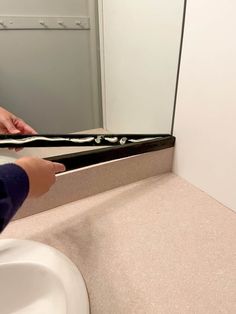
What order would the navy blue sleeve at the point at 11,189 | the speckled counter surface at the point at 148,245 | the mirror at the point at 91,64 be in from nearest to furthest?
the navy blue sleeve at the point at 11,189 → the speckled counter surface at the point at 148,245 → the mirror at the point at 91,64

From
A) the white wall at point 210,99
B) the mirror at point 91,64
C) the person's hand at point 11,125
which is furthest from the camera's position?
the mirror at point 91,64

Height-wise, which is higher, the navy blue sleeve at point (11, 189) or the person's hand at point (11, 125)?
the navy blue sleeve at point (11, 189)

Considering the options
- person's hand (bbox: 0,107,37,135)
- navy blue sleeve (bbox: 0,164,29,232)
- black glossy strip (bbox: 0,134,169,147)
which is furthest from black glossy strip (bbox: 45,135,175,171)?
navy blue sleeve (bbox: 0,164,29,232)

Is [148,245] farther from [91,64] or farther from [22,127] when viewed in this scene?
[91,64]

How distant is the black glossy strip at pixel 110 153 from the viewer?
66 cm

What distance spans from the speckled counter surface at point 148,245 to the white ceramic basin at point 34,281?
0.05 meters

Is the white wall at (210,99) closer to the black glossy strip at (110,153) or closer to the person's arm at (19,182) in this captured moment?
the black glossy strip at (110,153)

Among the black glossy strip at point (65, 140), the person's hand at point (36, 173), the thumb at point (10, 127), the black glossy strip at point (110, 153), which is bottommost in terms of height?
the black glossy strip at point (110, 153)

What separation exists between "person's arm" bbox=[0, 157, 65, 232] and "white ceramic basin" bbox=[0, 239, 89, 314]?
16 centimetres

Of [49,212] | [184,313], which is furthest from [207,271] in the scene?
[49,212]

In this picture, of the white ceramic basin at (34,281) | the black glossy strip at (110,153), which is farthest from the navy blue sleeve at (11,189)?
the black glossy strip at (110,153)

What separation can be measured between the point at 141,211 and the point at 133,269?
19 centimetres

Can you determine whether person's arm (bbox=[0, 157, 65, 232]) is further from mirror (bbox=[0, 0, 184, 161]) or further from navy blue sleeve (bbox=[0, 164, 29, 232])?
mirror (bbox=[0, 0, 184, 161])

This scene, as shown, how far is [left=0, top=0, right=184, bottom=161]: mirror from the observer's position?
2.75ft
